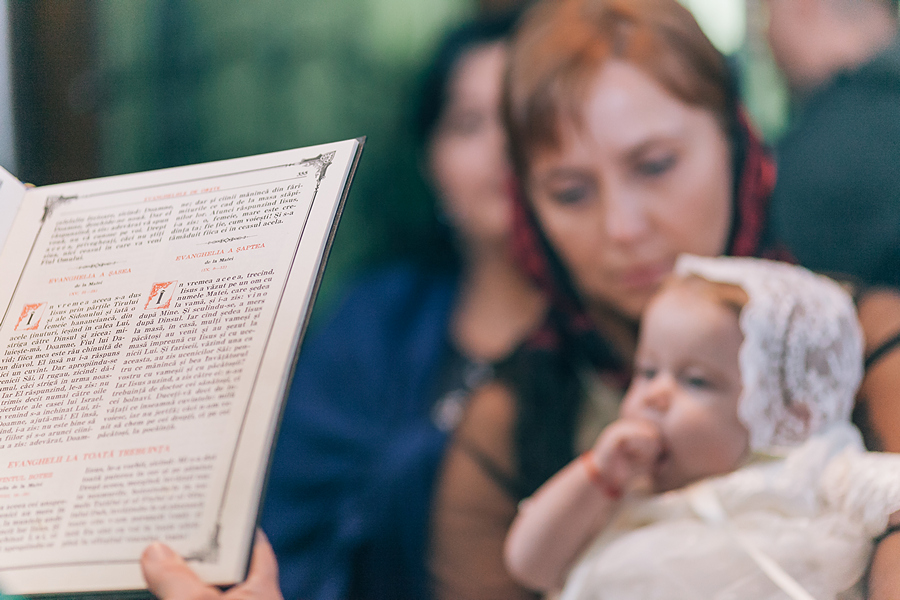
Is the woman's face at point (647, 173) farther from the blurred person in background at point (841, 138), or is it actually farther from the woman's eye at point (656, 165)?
the blurred person in background at point (841, 138)

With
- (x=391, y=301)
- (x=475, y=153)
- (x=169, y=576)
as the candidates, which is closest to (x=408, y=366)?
(x=391, y=301)

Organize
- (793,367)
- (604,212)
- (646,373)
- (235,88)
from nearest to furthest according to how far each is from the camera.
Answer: (793,367)
(646,373)
(604,212)
(235,88)

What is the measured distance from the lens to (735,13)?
1178mm

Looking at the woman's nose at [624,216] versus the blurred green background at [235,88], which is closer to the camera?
the woman's nose at [624,216]

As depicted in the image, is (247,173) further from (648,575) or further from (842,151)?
(842,151)

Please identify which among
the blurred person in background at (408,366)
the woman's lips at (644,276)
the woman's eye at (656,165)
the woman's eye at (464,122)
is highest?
the woman's eye at (656,165)

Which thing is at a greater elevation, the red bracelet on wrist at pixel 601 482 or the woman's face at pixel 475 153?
the woman's face at pixel 475 153

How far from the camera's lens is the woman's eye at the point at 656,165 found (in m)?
1.13

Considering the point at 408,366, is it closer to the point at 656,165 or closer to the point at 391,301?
the point at 391,301

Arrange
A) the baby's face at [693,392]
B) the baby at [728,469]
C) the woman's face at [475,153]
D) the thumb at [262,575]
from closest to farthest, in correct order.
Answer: the thumb at [262,575] < the baby at [728,469] < the baby's face at [693,392] < the woman's face at [475,153]

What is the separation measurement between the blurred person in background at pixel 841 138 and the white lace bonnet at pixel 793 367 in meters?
0.16

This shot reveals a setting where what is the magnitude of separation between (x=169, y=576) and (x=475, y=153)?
95 centimetres

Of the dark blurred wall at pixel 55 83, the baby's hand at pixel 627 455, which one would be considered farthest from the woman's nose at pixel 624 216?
the dark blurred wall at pixel 55 83

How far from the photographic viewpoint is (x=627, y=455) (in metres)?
1.00
